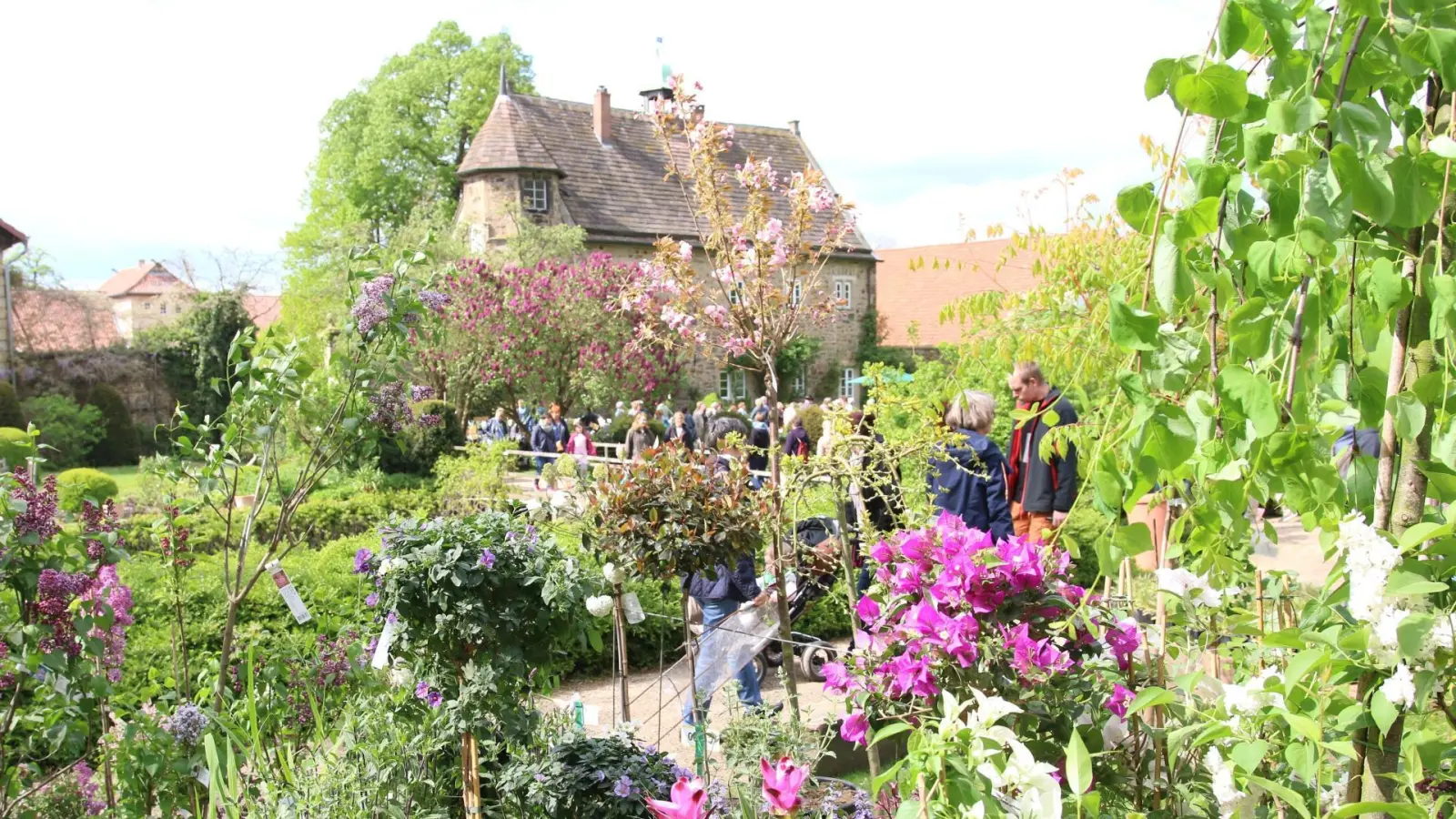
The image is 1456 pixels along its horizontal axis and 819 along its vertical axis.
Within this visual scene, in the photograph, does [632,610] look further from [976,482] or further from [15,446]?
[976,482]

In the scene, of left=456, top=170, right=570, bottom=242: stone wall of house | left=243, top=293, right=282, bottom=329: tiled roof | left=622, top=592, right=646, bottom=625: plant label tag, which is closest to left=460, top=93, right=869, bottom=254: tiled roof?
left=456, top=170, right=570, bottom=242: stone wall of house

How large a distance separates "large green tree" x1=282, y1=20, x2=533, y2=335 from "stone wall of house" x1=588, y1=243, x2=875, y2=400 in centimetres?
737

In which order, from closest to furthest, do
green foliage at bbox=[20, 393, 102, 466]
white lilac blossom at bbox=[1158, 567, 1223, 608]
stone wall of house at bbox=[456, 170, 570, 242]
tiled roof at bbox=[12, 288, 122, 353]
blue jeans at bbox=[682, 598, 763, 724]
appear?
1. white lilac blossom at bbox=[1158, 567, 1223, 608]
2. blue jeans at bbox=[682, 598, 763, 724]
3. green foliage at bbox=[20, 393, 102, 466]
4. tiled roof at bbox=[12, 288, 122, 353]
5. stone wall of house at bbox=[456, 170, 570, 242]

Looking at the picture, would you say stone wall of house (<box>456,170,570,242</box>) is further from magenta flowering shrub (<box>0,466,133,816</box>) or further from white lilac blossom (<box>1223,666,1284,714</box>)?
white lilac blossom (<box>1223,666,1284,714</box>)

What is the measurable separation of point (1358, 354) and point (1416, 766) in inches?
20.1

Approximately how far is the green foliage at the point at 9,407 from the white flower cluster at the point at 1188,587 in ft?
82.5

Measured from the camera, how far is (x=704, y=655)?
16.6ft

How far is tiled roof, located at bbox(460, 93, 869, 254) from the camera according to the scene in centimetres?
2966

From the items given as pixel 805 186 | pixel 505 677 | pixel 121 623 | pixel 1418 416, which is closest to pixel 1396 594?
pixel 1418 416

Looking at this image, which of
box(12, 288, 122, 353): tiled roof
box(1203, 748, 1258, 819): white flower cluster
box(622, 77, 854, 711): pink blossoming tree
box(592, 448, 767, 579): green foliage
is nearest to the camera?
box(1203, 748, 1258, 819): white flower cluster

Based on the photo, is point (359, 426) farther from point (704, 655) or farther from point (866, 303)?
point (866, 303)

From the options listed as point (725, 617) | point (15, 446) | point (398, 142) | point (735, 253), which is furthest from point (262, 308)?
point (15, 446)

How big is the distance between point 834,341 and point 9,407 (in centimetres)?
1986

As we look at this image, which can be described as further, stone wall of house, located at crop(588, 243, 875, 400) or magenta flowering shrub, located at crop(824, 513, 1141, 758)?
stone wall of house, located at crop(588, 243, 875, 400)
